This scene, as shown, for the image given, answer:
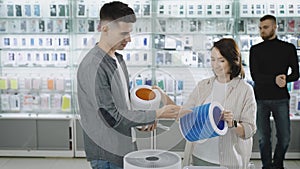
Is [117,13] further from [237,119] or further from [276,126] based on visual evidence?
[276,126]

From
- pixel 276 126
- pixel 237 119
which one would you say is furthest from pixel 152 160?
pixel 276 126

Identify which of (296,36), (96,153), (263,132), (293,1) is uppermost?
(293,1)

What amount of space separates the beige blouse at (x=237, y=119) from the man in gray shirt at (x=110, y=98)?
386mm

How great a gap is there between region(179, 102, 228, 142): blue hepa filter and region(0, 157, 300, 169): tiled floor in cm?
280

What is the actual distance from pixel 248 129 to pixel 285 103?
202cm

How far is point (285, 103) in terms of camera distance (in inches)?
149

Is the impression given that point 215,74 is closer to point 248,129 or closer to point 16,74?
point 248,129

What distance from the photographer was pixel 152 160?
1323 millimetres

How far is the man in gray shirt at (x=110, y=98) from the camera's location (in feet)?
5.21

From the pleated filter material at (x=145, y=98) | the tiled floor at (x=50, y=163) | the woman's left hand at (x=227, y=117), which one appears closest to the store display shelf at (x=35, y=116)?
the tiled floor at (x=50, y=163)

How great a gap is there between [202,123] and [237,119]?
24.5 inches

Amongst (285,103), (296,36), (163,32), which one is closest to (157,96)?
(285,103)

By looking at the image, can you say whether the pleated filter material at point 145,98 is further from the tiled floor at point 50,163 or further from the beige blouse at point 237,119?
the tiled floor at point 50,163

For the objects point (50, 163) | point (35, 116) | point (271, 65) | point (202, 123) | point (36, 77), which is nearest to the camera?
point (202, 123)
